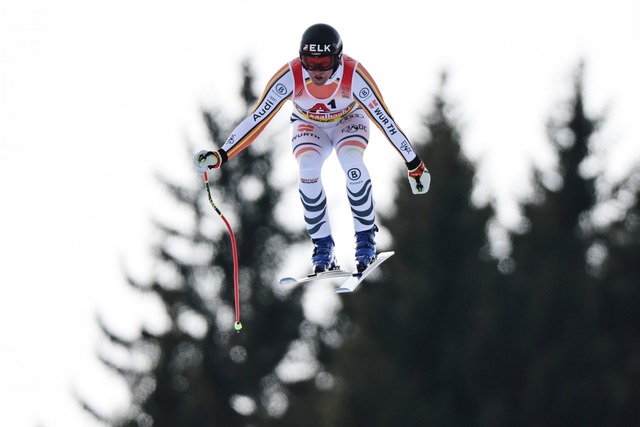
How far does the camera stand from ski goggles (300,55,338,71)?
16906 mm

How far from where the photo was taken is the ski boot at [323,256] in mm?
18322

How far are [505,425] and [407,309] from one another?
4.74 meters

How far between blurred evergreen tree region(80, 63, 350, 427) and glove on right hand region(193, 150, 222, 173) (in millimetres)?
30716

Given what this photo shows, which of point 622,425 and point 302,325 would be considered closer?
point 622,425

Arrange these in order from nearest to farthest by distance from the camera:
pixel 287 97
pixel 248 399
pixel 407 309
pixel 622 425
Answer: pixel 287 97, pixel 622 425, pixel 407 309, pixel 248 399

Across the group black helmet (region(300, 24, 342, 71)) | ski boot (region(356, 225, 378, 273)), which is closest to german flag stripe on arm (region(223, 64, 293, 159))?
black helmet (region(300, 24, 342, 71))

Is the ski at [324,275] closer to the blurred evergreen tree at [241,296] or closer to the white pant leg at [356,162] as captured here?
the white pant leg at [356,162]

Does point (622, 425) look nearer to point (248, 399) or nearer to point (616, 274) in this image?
point (616, 274)

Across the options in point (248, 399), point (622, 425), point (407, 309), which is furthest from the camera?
point (248, 399)

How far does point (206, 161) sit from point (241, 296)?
31666 mm

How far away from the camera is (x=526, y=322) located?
45469mm

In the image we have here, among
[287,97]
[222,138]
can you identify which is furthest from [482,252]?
[287,97]

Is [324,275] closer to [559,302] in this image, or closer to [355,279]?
[355,279]

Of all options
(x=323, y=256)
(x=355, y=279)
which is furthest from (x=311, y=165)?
(x=355, y=279)
